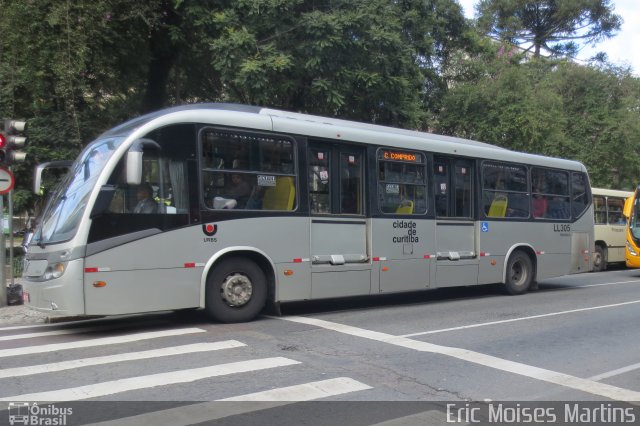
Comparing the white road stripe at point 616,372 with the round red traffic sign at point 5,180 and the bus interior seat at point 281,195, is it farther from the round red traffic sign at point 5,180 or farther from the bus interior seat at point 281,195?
the round red traffic sign at point 5,180

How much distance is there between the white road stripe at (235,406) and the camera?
4887 millimetres

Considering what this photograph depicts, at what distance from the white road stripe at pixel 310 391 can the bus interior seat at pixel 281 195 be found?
4.07 metres

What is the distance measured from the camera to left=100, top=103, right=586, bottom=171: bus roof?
8984 millimetres

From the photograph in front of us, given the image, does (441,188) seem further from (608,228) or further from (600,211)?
(608,228)

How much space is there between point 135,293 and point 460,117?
18.4 m

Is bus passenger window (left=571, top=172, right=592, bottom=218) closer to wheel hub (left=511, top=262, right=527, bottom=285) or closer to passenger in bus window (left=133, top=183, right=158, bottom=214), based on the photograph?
wheel hub (left=511, top=262, right=527, bottom=285)

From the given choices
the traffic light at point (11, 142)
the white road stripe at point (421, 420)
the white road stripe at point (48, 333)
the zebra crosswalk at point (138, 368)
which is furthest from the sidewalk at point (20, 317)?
the white road stripe at point (421, 420)

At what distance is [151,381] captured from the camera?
19.8ft

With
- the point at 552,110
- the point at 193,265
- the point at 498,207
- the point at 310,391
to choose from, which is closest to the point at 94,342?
the point at 193,265

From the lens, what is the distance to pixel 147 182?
851 cm

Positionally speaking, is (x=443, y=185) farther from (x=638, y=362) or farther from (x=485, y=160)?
(x=638, y=362)

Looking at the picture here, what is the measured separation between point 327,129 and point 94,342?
5110 mm

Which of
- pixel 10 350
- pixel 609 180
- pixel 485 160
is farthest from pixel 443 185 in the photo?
pixel 609 180

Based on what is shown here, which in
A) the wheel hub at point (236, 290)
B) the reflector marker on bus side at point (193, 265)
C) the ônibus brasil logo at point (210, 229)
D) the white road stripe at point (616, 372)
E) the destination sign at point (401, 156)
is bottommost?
the white road stripe at point (616, 372)
